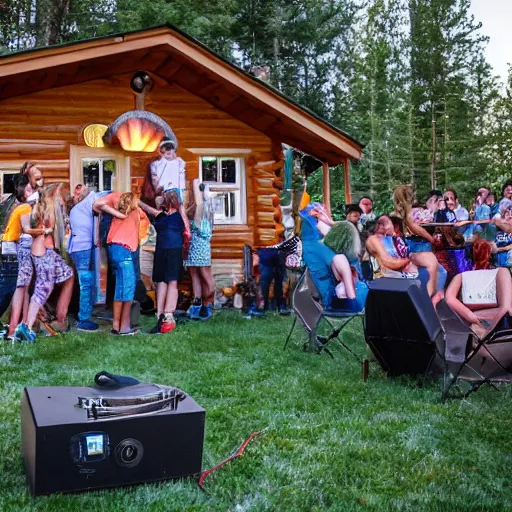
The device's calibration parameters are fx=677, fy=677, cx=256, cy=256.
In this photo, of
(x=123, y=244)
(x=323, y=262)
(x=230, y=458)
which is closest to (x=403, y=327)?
(x=230, y=458)

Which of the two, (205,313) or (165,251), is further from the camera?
(205,313)

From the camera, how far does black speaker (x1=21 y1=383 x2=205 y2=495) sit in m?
3.31

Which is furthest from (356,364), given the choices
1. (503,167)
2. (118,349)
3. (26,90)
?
(503,167)

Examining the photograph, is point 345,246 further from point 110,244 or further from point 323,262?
point 110,244

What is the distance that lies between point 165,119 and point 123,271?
3.64 m

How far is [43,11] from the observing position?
2155 centimetres

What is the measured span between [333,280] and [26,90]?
227 inches

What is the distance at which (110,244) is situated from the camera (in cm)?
851

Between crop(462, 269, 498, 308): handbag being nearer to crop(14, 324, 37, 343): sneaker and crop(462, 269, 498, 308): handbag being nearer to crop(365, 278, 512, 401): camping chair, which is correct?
crop(365, 278, 512, 401): camping chair

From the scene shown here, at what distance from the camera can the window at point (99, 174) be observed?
10805 millimetres

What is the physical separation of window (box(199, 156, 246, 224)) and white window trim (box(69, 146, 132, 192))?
4.31ft

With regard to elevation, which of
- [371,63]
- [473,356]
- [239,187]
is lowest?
[473,356]

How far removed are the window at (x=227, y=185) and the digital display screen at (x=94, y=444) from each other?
820 centimetres

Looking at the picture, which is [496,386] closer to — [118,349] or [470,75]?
[118,349]
